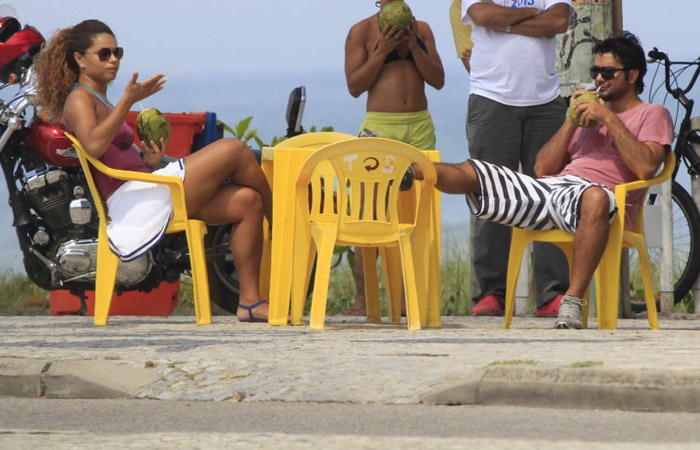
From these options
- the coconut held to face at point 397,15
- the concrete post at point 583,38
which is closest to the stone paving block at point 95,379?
the coconut held to face at point 397,15

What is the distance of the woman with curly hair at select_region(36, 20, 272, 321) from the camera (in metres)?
8.64

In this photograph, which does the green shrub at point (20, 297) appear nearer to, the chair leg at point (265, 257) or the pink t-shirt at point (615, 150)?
the chair leg at point (265, 257)

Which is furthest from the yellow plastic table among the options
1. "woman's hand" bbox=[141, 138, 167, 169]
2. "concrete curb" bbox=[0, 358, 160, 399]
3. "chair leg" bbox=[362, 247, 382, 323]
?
"concrete curb" bbox=[0, 358, 160, 399]

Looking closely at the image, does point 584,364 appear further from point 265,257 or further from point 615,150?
point 265,257

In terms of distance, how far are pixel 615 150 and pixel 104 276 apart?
9.41 ft

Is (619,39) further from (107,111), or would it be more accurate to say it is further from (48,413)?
(48,413)

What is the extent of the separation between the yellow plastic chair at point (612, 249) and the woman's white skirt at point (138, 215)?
1.89m

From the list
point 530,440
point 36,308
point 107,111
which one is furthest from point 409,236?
point 36,308

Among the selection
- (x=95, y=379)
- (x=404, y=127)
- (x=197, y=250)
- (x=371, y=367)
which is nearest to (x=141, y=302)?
(x=197, y=250)

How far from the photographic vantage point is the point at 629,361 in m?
5.79

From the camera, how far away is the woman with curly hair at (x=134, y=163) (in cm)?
864

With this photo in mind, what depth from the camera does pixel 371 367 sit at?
6.04 m

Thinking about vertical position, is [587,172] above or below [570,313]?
above

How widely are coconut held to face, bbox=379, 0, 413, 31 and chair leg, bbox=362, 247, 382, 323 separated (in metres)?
1.37
